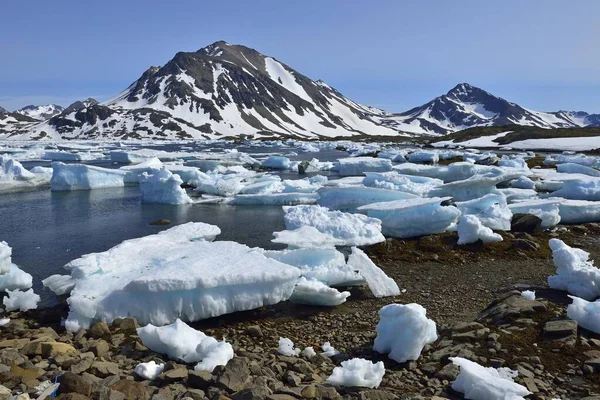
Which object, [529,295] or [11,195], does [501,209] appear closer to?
[529,295]

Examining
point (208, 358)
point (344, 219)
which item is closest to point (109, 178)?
point (344, 219)

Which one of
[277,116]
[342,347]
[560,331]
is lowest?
[342,347]

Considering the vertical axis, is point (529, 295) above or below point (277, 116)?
below

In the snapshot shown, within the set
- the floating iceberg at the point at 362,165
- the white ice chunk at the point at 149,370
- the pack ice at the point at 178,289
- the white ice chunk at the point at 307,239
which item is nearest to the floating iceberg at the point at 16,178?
the pack ice at the point at 178,289

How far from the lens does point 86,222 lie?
1456cm

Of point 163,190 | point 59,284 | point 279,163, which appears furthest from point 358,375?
point 279,163

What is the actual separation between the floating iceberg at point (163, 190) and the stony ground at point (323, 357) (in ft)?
35.4

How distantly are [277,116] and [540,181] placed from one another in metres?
120

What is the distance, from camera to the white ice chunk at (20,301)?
298 inches

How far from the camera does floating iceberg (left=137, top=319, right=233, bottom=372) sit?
5297 millimetres

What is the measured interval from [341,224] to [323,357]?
5.96 meters

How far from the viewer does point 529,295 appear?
294 inches

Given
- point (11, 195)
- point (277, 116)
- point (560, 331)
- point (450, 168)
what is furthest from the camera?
point (277, 116)

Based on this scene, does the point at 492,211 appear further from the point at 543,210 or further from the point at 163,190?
the point at 163,190
